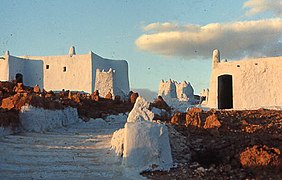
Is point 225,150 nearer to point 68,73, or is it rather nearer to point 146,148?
point 146,148

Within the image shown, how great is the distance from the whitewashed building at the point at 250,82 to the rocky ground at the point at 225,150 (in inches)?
347

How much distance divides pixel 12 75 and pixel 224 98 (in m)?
17.6

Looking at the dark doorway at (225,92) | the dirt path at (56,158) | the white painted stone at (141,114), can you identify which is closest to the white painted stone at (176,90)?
the dark doorway at (225,92)

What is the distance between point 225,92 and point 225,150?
13926 mm

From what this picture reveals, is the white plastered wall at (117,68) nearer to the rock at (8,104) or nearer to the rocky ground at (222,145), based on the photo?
the rock at (8,104)

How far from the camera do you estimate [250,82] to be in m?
19.3

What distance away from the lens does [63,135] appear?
11.4 metres

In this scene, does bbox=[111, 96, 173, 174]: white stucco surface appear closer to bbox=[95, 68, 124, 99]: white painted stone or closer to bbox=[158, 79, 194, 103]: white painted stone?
bbox=[95, 68, 124, 99]: white painted stone

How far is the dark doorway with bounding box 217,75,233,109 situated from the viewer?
67.6 ft

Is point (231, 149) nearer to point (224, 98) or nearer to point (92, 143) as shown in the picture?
point (92, 143)

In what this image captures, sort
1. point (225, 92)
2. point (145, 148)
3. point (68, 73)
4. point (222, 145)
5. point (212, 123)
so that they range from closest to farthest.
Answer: point (145, 148), point (222, 145), point (212, 123), point (225, 92), point (68, 73)

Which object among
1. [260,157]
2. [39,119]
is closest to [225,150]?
[260,157]

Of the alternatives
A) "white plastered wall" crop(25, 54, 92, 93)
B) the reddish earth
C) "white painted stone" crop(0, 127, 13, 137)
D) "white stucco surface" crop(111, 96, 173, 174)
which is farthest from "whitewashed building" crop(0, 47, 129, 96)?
"white stucco surface" crop(111, 96, 173, 174)

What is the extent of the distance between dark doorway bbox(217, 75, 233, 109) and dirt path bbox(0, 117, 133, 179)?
11.4 meters
